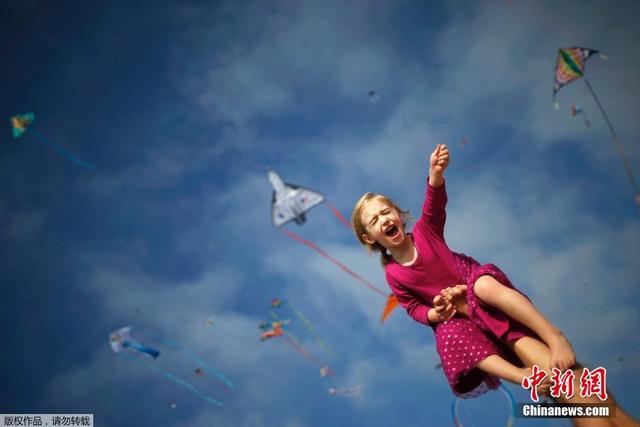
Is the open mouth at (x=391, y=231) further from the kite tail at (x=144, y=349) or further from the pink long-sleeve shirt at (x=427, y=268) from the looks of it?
the kite tail at (x=144, y=349)

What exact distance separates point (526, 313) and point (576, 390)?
1.28 ft

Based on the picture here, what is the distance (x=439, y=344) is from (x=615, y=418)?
92 cm

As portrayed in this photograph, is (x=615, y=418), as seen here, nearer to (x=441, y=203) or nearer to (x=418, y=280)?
(x=418, y=280)

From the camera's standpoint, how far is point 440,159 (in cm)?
279

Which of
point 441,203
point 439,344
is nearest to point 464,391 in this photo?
point 439,344

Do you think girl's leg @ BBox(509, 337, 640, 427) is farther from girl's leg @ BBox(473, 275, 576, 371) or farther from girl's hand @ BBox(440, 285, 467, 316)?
girl's hand @ BBox(440, 285, 467, 316)

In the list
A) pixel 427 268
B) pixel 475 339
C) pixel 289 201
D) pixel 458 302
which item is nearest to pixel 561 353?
pixel 475 339

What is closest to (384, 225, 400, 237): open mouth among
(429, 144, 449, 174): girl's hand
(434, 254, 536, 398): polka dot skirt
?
(429, 144, 449, 174): girl's hand

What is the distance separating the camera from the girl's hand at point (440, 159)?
2787mm

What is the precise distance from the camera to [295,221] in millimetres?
15898

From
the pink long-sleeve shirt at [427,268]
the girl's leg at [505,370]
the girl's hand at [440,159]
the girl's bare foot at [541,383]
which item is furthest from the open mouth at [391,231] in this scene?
the girl's bare foot at [541,383]

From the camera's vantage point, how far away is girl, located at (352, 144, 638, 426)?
223 cm

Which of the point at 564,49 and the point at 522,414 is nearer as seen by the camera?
the point at 522,414

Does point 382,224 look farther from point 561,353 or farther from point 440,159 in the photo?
point 561,353
